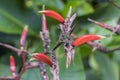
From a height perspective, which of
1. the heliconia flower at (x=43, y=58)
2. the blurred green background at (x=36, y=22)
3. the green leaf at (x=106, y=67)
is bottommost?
the green leaf at (x=106, y=67)

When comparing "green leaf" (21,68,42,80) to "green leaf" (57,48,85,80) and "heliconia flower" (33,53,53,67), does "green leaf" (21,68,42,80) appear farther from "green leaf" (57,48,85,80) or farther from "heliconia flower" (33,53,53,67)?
"heliconia flower" (33,53,53,67)

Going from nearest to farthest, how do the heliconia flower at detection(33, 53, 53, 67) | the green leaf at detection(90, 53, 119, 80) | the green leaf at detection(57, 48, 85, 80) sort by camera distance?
the heliconia flower at detection(33, 53, 53, 67)
the green leaf at detection(57, 48, 85, 80)
the green leaf at detection(90, 53, 119, 80)

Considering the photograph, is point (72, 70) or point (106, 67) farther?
point (106, 67)

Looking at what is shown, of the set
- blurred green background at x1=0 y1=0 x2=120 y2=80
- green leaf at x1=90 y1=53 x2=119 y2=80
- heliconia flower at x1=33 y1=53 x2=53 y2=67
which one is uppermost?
blurred green background at x1=0 y1=0 x2=120 y2=80

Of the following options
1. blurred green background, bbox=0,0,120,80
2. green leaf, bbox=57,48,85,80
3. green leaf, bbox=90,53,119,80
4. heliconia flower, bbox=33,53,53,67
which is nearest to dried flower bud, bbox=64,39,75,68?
heliconia flower, bbox=33,53,53,67

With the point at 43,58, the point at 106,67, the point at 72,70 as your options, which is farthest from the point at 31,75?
the point at 106,67

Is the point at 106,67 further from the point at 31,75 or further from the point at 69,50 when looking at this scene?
the point at 69,50

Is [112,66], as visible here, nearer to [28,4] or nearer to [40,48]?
[28,4]

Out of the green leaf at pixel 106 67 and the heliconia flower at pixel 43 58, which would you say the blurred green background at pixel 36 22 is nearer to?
the green leaf at pixel 106 67

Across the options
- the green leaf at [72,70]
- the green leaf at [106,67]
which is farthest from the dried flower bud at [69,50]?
the green leaf at [106,67]

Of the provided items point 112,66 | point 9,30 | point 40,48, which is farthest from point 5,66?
point 112,66

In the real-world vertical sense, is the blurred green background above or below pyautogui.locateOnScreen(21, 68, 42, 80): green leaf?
above

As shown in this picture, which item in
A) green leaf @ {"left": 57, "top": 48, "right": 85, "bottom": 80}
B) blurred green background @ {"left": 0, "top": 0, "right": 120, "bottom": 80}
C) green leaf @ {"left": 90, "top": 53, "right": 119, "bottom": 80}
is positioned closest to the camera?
green leaf @ {"left": 57, "top": 48, "right": 85, "bottom": 80}
